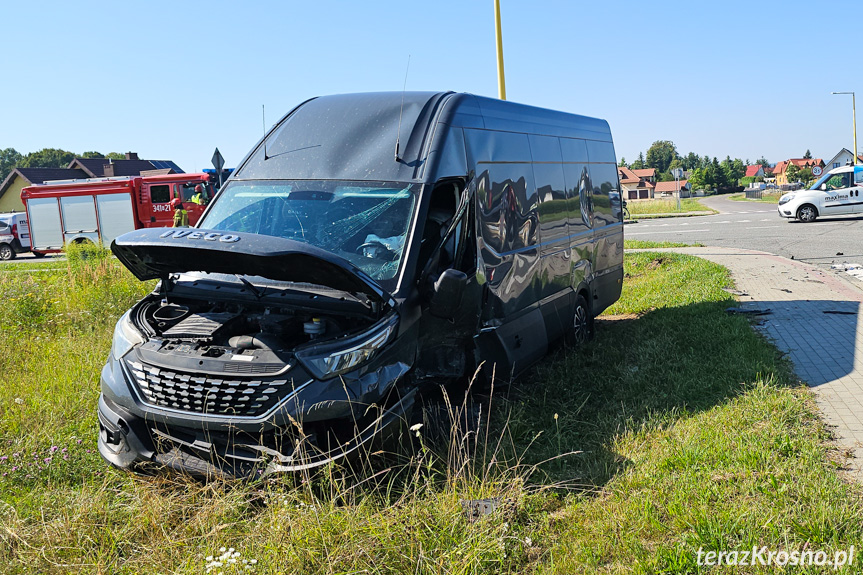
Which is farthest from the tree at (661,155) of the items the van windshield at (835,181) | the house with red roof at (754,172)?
the van windshield at (835,181)

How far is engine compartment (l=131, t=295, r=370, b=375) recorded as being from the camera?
414 centimetres

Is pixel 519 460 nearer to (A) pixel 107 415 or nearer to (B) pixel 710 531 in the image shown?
(B) pixel 710 531

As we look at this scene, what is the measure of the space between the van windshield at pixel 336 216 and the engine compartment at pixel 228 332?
0.55m

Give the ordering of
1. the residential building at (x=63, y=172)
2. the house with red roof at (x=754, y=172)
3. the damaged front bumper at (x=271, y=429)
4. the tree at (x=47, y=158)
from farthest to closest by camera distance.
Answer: the house with red roof at (x=754, y=172) < the tree at (x=47, y=158) < the residential building at (x=63, y=172) < the damaged front bumper at (x=271, y=429)

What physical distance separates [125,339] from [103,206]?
25.6m

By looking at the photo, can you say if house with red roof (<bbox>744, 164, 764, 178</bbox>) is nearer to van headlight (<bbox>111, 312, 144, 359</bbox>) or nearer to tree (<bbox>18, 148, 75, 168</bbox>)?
tree (<bbox>18, 148, 75, 168</bbox>)

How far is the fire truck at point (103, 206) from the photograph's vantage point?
1057 inches

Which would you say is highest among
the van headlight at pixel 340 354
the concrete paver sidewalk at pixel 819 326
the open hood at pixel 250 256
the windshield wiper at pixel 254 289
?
the open hood at pixel 250 256

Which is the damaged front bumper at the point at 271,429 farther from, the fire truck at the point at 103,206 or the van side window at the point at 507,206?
the fire truck at the point at 103,206

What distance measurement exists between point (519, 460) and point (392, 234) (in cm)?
172

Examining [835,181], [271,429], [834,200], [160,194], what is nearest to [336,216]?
[271,429]

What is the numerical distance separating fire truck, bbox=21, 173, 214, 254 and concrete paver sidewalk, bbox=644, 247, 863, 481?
19.2m

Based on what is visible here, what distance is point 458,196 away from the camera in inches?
215

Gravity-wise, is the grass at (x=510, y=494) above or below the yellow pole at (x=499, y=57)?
below
